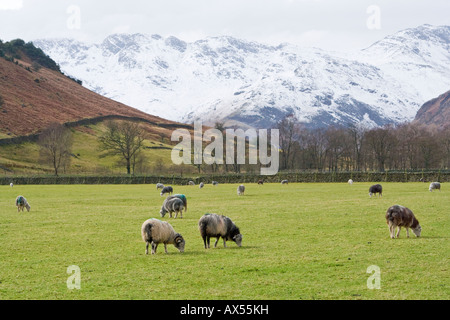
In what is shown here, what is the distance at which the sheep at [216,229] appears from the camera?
2012 cm

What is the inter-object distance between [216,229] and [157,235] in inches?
99.3

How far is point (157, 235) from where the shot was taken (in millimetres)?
19312

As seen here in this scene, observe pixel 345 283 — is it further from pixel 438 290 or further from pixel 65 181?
pixel 65 181

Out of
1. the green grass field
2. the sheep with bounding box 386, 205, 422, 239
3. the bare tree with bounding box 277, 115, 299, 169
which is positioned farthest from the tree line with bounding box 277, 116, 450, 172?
the sheep with bounding box 386, 205, 422, 239

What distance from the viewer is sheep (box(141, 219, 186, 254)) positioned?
62.7 feet

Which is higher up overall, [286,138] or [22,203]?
[286,138]

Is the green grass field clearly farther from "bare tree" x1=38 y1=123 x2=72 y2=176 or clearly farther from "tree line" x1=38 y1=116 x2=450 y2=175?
"bare tree" x1=38 y1=123 x2=72 y2=176

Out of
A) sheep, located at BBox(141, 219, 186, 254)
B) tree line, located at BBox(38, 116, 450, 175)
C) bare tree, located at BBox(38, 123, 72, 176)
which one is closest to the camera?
sheep, located at BBox(141, 219, 186, 254)

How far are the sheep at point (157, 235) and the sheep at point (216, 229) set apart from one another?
104 centimetres

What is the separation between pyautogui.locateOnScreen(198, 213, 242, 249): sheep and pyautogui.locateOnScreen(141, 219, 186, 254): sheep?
104 centimetres

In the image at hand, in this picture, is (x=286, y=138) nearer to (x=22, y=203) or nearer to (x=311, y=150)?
(x=311, y=150)

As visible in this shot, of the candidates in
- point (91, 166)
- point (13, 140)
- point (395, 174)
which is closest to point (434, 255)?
point (395, 174)

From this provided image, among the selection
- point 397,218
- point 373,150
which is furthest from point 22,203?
point 373,150
